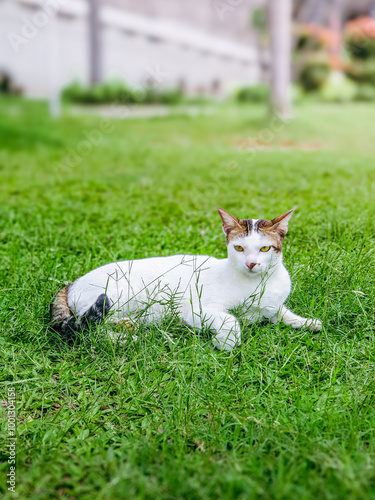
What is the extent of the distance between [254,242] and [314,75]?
13.1m

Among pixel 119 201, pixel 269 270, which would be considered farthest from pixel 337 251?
pixel 119 201

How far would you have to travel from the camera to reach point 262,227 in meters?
2.55

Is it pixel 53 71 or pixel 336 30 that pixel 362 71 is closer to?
pixel 336 30

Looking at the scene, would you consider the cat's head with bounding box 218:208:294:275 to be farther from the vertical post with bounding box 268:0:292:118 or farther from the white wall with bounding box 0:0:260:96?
the white wall with bounding box 0:0:260:96

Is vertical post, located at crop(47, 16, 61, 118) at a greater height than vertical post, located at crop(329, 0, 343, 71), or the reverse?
vertical post, located at crop(329, 0, 343, 71)

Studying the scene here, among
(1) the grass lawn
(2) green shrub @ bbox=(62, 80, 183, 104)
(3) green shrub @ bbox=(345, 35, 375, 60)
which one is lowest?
(1) the grass lawn

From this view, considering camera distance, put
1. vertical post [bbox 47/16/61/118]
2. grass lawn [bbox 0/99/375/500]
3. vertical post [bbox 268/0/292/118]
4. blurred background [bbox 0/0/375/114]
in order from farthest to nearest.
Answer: blurred background [bbox 0/0/375/114], vertical post [bbox 47/16/61/118], vertical post [bbox 268/0/292/118], grass lawn [bbox 0/99/375/500]

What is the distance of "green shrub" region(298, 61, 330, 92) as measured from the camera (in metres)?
14.2

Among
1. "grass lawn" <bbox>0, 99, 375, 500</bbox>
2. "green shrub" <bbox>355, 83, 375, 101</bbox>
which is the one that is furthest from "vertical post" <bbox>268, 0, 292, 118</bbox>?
"grass lawn" <bbox>0, 99, 375, 500</bbox>

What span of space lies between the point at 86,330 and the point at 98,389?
372mm

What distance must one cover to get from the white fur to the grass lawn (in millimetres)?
98

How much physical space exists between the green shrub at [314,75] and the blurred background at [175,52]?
28mm

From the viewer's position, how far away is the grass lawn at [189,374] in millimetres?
1895

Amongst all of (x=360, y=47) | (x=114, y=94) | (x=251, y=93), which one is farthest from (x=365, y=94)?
(x=114, y=94)
